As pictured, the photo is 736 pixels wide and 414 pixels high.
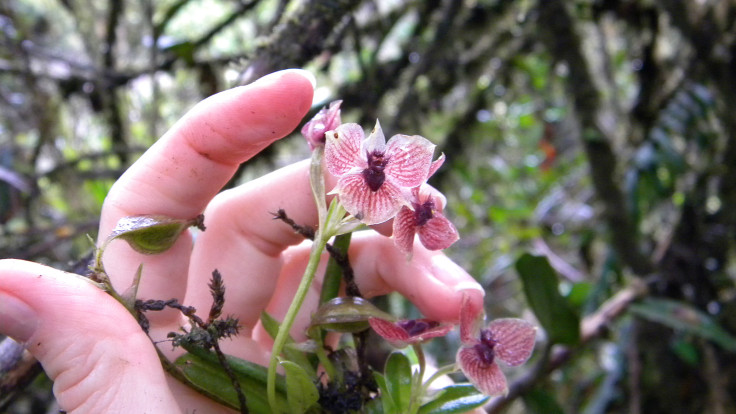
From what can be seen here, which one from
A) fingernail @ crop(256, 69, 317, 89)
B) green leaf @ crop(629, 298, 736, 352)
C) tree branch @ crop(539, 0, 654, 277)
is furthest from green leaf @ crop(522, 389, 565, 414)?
fingernail @ crop(256, 69, 317, 89)

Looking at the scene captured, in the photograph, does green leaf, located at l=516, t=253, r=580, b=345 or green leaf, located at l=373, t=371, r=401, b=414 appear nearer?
green leaf, located at l=373, t=371, r=401, b=414

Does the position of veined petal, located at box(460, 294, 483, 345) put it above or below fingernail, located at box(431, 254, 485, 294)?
below

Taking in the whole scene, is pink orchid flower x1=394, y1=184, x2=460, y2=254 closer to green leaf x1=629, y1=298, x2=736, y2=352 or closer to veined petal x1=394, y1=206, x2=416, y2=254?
veined petal x1=394, y1=206, x2=416, y2=254

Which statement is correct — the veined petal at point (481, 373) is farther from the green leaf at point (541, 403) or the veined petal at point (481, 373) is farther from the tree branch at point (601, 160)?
the tree branch at point (601, 160)

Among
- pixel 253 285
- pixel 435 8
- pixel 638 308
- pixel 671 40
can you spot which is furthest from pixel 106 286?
pixel 671 40

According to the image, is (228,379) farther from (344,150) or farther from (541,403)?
(541,403)

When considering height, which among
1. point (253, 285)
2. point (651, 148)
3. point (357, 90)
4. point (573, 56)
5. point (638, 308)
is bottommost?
point (638, 308)

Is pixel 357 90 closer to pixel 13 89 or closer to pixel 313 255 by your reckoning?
pixel 313 255

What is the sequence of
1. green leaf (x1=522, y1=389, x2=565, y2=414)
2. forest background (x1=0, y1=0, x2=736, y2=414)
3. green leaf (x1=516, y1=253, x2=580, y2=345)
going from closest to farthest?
green leaf (x1=516, y1=253, x2=580, y2=345) < green leaf (x1=522, y1=389, x2=565, y2=414) < forest background (x1=0, y1=0, x2=736, y2=414)
